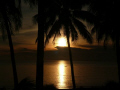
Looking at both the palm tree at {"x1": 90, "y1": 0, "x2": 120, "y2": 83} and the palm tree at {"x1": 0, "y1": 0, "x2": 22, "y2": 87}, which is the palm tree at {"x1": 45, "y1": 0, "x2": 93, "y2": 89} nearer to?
the palm tree at {"x1": 90, "y1": 0, "x2": 120, "y2": 83}

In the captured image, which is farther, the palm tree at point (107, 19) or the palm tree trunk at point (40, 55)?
the palm tree at point (107, 19)

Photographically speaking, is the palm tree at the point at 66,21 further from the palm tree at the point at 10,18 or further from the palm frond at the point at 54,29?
the palm tree at the point at 10,18

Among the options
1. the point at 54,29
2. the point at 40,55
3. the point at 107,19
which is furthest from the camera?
the point at 54,29

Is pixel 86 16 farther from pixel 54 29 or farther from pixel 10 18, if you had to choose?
pixel 10 18

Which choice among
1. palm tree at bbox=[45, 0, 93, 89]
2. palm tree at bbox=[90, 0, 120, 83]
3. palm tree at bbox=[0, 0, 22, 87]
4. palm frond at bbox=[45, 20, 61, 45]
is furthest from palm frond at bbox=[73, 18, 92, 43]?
palm tree at bbox=[0, 0, 22, 87]

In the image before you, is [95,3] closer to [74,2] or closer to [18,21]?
[74,2]

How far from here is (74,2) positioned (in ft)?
41.6

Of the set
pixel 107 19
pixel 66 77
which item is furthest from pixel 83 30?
pixel 66 77

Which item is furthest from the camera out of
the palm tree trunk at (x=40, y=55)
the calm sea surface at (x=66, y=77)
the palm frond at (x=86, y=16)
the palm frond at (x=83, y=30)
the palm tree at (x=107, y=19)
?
the calm sea surface at (x=66, y=77)

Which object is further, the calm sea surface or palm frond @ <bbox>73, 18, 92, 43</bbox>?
the calm sea surface

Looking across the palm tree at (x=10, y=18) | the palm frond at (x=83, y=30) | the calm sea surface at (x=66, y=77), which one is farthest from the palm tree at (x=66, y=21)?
the calm sea surface at (x=66, y=77)

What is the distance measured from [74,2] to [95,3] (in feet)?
5.36

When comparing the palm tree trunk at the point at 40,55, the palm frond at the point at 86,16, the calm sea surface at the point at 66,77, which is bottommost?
the calm sea surface at the point at 66,77

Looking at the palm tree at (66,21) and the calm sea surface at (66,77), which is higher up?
the palm tree at (66,21)
